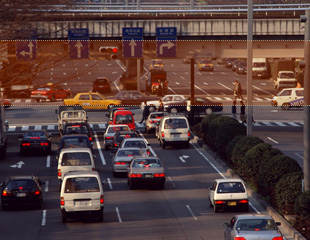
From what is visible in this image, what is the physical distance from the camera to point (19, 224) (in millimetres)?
29062

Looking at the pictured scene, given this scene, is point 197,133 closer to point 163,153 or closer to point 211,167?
point 163,153

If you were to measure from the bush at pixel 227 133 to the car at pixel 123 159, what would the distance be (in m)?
6.28

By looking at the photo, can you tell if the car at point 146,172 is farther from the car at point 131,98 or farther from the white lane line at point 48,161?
the car at point 131,98

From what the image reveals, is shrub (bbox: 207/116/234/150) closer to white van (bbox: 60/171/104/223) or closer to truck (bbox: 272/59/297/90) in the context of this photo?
white van (bbox: 60/171/104/223)

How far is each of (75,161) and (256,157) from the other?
8844 millimetres

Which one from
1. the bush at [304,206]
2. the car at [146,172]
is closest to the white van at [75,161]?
the car at [146,172]

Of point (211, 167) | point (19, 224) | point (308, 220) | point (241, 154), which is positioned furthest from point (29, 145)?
point (308, 220)

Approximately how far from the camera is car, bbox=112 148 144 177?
39.6 m

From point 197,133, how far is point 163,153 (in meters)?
8.19

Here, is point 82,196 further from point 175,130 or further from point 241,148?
point 175,130

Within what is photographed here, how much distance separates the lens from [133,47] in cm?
5516

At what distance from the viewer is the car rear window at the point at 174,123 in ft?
163

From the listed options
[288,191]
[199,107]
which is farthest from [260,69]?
[288,191]

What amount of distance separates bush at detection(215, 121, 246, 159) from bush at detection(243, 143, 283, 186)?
767cm
